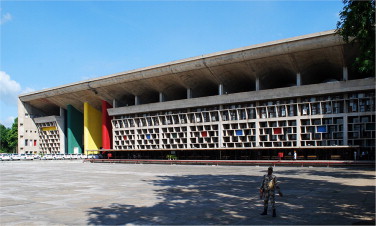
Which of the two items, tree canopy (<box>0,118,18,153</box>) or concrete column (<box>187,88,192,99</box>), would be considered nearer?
concrete column (<box>187,88,192,99</box>)

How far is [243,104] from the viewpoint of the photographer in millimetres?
43469

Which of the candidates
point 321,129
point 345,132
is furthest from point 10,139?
point 345,132

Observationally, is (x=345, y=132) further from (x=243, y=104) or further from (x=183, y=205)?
(x=183, y=205)

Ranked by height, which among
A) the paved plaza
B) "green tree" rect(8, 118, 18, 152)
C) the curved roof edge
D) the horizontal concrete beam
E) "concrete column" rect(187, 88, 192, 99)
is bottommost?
the paved plaza

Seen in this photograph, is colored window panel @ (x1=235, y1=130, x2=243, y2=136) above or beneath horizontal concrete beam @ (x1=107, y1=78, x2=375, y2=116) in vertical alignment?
beneath

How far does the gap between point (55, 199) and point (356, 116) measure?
31246 millimetres

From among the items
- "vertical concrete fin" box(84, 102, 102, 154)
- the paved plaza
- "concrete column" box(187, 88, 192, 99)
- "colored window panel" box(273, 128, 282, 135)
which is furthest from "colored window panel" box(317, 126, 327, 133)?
"vertical concrete fin" box(84, 102, 102, 154)

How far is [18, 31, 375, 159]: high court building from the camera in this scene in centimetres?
3638

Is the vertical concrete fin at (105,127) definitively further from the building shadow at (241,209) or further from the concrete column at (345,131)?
the building shadow at (241,209)

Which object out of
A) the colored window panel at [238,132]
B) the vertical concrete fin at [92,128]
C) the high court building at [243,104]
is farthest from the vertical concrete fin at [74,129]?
the colored window panel at [238,132]

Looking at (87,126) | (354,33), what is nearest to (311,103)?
(354,33)

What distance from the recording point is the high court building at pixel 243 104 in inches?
1432

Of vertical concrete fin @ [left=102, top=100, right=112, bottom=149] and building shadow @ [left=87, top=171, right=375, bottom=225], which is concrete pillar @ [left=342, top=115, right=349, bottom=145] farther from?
vertical concrete fin @ [left=102, top=100, right=112, bottom=149]

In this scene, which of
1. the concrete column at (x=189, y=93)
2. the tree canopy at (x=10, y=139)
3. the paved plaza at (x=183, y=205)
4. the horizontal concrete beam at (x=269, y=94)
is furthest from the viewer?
the tree canopy at (x=10, y=139)
